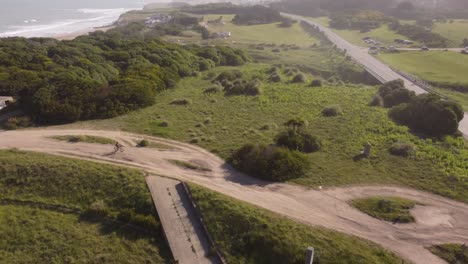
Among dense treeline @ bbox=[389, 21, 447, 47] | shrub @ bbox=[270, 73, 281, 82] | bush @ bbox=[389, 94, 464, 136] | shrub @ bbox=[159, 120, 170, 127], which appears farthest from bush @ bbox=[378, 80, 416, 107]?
dense treeline @ bbox=[389, 21, 447, 47]

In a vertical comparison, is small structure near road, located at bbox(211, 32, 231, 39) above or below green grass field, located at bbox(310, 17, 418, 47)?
above

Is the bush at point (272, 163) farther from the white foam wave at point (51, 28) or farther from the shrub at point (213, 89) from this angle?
the white foam wave at point (51, 28)

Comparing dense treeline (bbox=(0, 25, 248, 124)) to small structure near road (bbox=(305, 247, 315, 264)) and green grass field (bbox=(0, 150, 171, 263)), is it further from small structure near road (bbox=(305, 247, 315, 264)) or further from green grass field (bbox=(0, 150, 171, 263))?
small structure near road (bbox=(305, 247, 315, 264))

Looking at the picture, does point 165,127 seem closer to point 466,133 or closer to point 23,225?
point 23,225

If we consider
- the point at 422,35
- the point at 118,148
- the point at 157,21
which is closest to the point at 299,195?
the point at 118,148

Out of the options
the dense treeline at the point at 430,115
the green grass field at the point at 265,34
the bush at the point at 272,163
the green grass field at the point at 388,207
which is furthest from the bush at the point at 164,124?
the green grass field at the point at 265,34

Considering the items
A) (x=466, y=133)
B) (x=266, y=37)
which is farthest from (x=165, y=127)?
(x=266, y=37)
